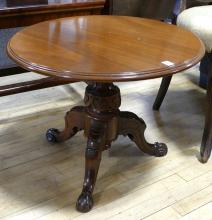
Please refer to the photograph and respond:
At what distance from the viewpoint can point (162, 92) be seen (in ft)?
6.13

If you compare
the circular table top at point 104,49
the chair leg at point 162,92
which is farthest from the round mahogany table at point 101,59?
the chair leg at point 162,92

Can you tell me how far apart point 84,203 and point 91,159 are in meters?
0.16

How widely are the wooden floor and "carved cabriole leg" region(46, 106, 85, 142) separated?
0.14 ft

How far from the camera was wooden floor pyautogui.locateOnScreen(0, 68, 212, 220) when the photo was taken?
121 cm

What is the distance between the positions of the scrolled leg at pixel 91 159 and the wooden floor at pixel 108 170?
0.05 metres

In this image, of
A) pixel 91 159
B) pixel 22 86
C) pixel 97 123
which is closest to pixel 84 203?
pixel 91 159

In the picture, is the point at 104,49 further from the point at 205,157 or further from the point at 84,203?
the point at 205,157

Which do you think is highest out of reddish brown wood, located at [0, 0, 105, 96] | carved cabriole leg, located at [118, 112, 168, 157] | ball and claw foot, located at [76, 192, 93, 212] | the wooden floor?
reddish brown wood, located at [0, 0, 105, 96]

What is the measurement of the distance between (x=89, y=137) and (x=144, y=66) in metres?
0.41

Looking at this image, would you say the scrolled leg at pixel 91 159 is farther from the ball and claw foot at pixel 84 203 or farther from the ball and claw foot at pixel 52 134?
the ball and claw foot at pixel 52 134

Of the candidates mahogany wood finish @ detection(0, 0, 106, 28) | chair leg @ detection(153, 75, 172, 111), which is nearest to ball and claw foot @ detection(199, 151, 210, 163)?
chair leg @ detection(153, 75, 172, 111)

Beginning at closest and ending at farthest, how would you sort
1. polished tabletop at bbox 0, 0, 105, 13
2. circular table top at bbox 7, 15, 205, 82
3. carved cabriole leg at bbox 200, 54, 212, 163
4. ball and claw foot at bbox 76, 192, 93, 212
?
1. circular table top at bbox 7, 15, 205, 82
2. ball and claw foot at bbox 76, 192, 93, 212
3. polished tabletop at bbox 0, 0, 105, 13
4. carved cabriole leg at bbox 200, 54, 212, 163

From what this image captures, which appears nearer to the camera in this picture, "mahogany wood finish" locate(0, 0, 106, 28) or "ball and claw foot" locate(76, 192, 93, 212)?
"ball and claw foot" locate(76, 192, 93, 212)

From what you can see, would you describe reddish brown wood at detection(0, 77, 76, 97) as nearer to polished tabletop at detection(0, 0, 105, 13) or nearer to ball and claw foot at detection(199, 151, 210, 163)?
polished tabletop at detection(0, 0, 105, 13)
